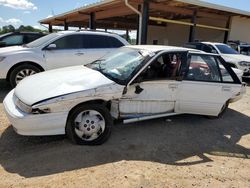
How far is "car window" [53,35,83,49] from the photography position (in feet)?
24.5

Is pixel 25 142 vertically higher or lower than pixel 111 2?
lower

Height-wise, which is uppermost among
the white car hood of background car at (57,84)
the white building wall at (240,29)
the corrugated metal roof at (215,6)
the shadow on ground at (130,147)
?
the corrugated metal roof at (215,6)

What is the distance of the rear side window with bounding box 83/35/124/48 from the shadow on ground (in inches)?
143

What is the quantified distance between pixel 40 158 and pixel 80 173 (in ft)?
2.28

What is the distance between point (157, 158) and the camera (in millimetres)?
3805

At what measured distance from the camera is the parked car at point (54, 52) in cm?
693

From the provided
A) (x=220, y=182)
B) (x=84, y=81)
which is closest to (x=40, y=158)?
(x=84, y=81)

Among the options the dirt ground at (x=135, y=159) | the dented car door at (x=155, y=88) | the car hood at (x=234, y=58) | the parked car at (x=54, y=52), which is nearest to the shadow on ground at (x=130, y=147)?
the dirt ground at (x=135, y=159)

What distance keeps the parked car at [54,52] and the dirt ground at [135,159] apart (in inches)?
90.1

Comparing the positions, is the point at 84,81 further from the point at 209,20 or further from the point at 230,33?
the point at 209,20

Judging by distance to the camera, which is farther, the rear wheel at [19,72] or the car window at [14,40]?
the car window at [14,40]

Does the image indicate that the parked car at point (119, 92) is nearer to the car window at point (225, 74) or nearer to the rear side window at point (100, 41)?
the car window at point (225, 74)

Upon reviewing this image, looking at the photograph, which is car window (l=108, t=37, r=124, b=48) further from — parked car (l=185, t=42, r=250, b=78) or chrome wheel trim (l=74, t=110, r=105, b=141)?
parked car (l=185, t=42, r=250, b=78)

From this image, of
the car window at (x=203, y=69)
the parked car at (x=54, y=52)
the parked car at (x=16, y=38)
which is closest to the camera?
the car window at (x=203, y=69)
